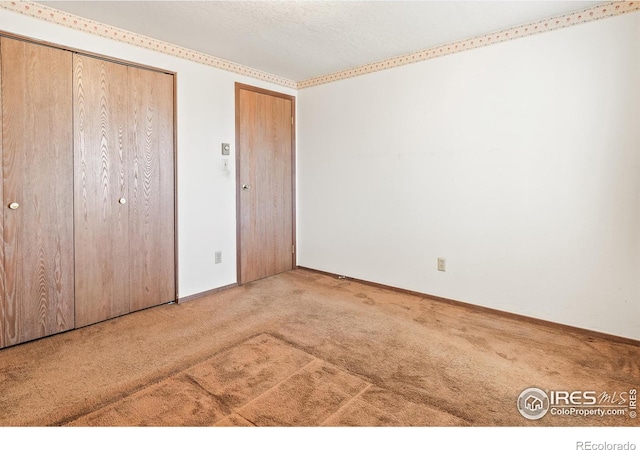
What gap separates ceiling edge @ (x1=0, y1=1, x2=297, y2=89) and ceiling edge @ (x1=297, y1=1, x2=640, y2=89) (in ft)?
3.59

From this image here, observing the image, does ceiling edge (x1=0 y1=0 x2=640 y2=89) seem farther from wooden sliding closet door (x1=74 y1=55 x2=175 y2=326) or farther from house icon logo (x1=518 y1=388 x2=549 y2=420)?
house icon logo (x1=518 y1=388 x2=549 y2=420)

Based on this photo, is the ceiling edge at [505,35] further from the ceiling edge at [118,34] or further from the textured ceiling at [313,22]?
the ceiling edge at [118,34]

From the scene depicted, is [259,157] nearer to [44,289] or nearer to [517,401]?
[44,289]

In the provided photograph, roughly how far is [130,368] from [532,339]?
2.70 metres

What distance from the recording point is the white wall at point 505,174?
2.55 m

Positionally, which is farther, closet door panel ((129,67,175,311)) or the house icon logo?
closet door panel ((129,67,175,311))

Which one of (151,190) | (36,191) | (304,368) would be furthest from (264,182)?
(304,368)

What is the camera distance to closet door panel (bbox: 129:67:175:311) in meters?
3.06

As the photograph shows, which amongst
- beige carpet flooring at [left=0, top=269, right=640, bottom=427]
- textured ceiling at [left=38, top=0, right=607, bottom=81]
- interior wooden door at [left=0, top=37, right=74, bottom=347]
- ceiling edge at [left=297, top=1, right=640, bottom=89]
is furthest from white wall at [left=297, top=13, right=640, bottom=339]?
interior wooden door at [left=0, top=37, right=74, bottom=347]

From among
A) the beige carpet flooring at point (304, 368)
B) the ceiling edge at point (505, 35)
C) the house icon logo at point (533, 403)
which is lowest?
the house icon logo at point (533, 403)

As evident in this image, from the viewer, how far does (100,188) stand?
2867mm

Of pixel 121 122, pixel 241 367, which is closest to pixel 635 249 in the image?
pixel 241 367

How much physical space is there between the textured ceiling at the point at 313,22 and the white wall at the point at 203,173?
0.75 feet

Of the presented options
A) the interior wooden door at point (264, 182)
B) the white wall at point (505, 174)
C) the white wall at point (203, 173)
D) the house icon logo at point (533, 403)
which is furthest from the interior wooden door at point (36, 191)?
the house icon logo at point (533, 403)
